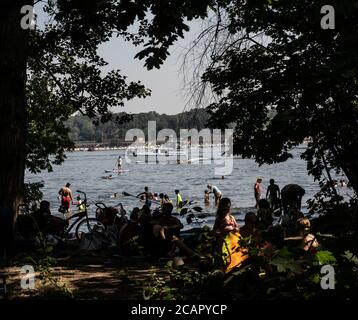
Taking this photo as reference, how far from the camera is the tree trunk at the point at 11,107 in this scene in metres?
10.2

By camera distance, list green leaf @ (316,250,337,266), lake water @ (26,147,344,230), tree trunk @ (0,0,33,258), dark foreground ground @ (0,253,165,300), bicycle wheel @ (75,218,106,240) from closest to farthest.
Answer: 1. green leaf @ (316,250,337,266)
2. dark foreground ground @ (0,253,165,300)
3. tree trunk @ (0,0,33,258)
4. bicycle wheel @ (75,218,106,240)
5. lake water @ (26,147,344,230)

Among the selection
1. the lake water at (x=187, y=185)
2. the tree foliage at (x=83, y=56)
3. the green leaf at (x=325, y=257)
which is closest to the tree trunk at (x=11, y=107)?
the tree foliage at (x=83, y=56)

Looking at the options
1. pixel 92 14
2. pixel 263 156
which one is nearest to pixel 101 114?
pixel 263 156

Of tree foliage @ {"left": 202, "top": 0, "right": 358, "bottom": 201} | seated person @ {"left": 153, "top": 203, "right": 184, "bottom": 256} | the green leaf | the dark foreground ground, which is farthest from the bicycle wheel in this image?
the green leaf

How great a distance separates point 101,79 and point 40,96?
6910 mm

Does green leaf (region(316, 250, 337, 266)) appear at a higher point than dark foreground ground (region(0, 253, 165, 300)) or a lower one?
higher

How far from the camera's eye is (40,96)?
21.5 metres

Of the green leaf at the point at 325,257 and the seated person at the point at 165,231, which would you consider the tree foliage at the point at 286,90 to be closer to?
the seated person at the point at 165,231

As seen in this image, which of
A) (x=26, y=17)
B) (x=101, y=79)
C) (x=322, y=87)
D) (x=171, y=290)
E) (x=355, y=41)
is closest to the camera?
(x=171, y=290)

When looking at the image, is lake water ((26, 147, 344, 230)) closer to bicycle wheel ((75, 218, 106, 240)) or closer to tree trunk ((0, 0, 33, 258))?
bicycle wheel ((75, 218, 106, 240))

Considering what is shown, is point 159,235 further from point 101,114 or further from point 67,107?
point 67,107

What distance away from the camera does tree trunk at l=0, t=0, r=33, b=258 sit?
10195 millimetres

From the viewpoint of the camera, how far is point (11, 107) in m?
10.3

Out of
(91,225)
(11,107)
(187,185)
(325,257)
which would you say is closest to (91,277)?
(11,107)
